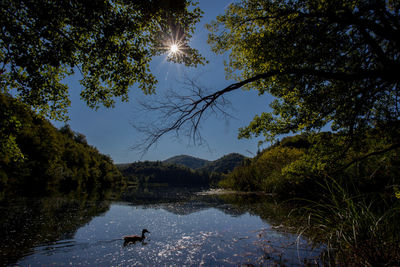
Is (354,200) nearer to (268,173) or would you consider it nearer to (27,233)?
(27,233)

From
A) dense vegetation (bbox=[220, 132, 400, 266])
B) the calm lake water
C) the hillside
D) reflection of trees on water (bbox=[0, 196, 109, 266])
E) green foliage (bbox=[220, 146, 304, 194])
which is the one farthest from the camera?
the hillside

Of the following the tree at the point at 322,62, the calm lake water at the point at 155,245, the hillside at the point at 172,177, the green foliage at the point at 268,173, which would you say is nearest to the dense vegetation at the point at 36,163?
the calm lake water at the point at 155,245

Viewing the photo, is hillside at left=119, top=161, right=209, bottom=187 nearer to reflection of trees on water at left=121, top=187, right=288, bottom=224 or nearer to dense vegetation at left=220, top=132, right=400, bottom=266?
reflection of trees on water at left=121, top=187, right=288, bottom=224

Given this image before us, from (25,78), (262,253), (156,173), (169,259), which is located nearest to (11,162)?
(25,78)

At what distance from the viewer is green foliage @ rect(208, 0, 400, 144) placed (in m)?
4.10

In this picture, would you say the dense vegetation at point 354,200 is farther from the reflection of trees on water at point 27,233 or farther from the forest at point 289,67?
the reflection of trees on water at point 27,233

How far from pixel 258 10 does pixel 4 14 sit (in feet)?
24.6

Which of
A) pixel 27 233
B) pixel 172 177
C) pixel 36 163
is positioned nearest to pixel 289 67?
pixel 27 233

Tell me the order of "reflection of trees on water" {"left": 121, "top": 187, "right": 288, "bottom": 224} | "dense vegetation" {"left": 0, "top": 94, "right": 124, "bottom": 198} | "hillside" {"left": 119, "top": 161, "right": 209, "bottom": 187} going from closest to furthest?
1. "reflection of trees on water" {"left": 121, "top": 187, "right": 288, "bottom": 224}
2. "dense vegetation" {"left": 0, "top": 94, "right": 124, "bottom": 198}
3. "hillside" {"left": 119, "top": 161, "right": 209, "bottom": 187}

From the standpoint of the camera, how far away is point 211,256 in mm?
5039

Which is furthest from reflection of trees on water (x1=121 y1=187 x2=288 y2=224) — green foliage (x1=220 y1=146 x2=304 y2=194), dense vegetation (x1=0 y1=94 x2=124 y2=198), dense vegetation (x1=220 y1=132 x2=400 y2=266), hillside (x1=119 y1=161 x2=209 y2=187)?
hillside (x1=119 y1=161 x2=209 y2=187)

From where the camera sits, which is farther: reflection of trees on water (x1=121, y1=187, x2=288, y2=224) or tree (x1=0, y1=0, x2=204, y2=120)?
reflection of trees on water (x1=121, y1=187, x2=288, y2=224)

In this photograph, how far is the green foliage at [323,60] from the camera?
4098 mm

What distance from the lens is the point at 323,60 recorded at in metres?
5.35
